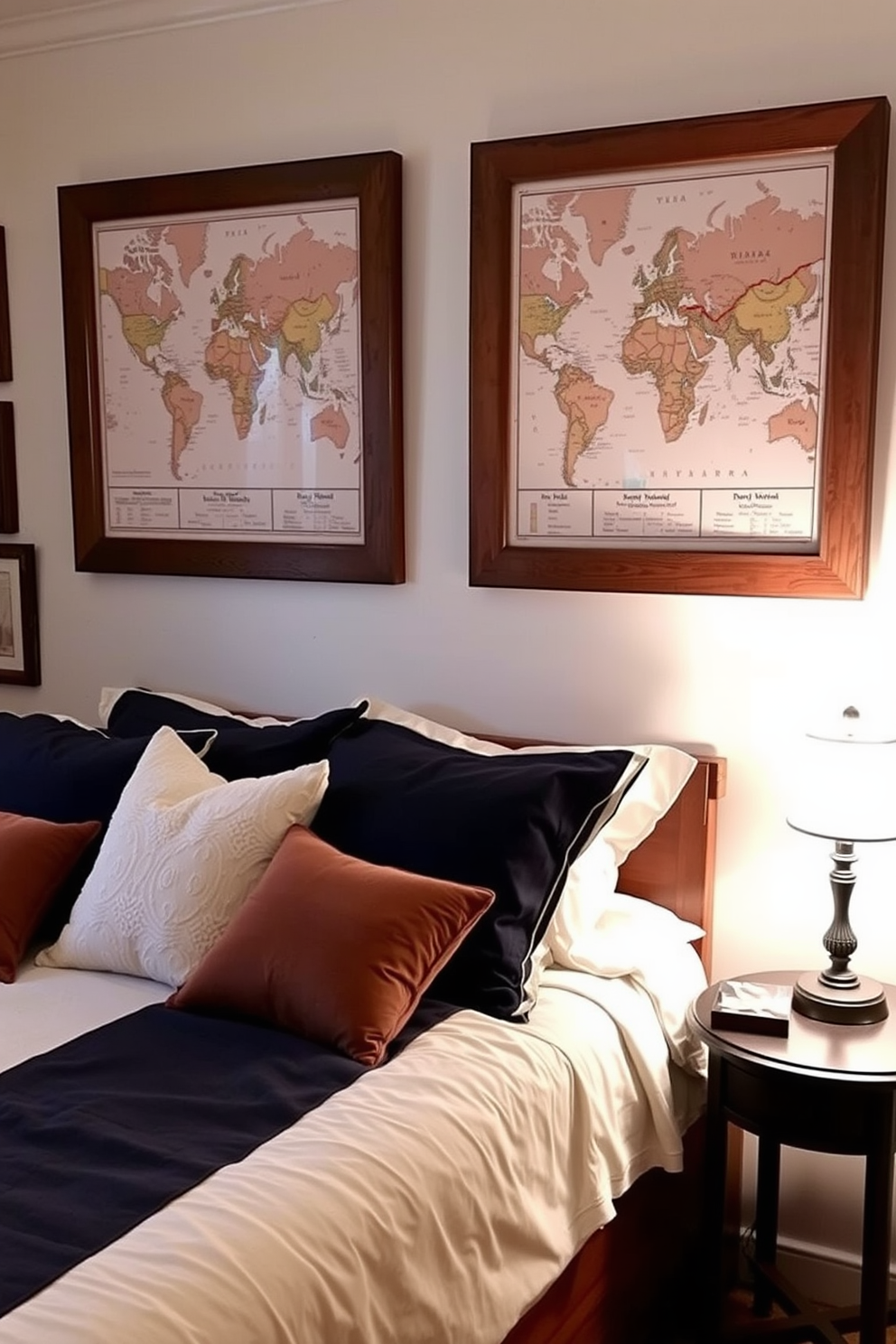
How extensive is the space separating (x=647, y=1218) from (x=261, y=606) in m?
1.47

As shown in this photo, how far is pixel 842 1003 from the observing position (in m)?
2.12

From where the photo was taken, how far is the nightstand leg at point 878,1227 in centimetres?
197

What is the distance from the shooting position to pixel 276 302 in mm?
2756

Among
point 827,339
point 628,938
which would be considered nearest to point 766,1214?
point 628,938

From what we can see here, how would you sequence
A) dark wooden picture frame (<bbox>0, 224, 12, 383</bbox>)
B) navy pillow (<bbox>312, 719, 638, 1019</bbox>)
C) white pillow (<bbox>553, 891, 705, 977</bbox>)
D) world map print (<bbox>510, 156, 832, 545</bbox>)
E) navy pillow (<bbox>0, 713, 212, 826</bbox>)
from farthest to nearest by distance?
dark wooden picture frame (<bbox>0, 224, 12, 383</bbox>) < navy pillow (<bbox>0, 713, 212, 826</bbox>) < world map print (<bbox>510, 156, 832, 545</bbox>) < white pillow (<bbox>553, 891, 705, 977</bbox>) < navy pillow (<bbox>312, 719, 638, 1019</bbox>)

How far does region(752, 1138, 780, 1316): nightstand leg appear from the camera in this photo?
2.32 meters

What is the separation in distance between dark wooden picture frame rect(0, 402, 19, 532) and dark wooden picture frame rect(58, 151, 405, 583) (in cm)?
21

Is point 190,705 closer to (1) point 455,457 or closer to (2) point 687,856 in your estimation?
(1) point 455,457

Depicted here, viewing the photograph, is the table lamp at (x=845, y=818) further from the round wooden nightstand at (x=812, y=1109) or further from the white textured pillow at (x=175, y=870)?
the white textured pillow at (x=175, y=870)

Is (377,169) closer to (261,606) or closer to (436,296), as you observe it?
(436,296)

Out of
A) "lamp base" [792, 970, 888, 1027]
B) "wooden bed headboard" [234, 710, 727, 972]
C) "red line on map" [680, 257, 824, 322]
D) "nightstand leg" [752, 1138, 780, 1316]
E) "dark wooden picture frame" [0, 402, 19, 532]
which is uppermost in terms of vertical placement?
"red line on map" [680, 257, 824, 322]

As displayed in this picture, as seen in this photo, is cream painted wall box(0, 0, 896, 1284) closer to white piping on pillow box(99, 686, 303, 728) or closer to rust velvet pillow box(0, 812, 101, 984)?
white piping on pillow box(99, 686, 303, 728)

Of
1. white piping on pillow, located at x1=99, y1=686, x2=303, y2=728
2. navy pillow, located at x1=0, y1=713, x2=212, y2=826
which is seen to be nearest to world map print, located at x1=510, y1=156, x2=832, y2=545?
white piping on pillow, located at x1=99, y1=686, x2=303, y2=728

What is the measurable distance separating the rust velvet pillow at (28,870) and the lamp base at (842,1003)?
1.28 meters
